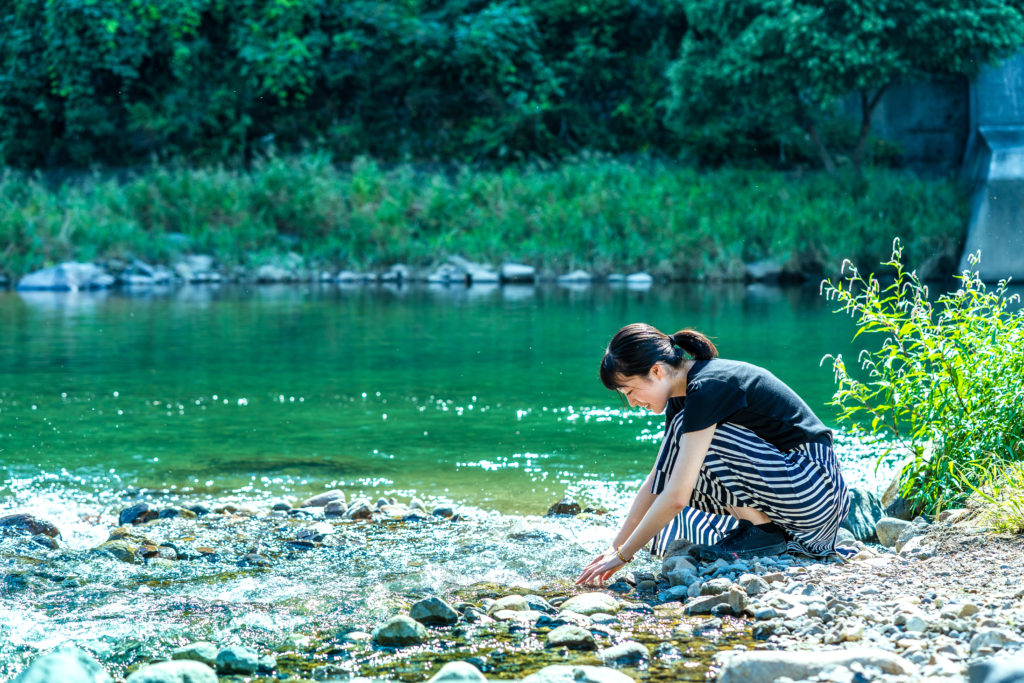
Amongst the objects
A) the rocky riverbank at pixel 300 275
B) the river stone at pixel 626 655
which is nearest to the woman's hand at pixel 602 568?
the river stone at pixel 626 655

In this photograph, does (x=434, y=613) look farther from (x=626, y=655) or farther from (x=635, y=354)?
(x=635, y=354)

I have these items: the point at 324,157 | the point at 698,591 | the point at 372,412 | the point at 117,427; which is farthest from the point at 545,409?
the point at 324,157

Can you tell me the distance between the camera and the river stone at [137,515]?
588 centimetres

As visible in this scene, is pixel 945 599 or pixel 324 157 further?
pixel 324 157

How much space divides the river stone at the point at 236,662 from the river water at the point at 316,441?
0.82 feet

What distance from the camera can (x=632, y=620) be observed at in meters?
4.09

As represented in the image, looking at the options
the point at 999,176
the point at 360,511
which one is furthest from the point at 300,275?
the point at 360,511

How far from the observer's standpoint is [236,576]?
481 centimetres

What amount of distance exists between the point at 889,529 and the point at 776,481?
3.02 feet

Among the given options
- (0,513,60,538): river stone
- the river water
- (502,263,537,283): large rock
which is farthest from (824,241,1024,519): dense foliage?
(502,263,537,283): large rock

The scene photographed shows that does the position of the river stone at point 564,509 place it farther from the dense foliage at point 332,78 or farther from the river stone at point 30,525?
the dense foliage at point 332,78

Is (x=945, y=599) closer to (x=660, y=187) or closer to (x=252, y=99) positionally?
(x=660, y=187)

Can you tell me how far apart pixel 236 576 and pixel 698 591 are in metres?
1.95

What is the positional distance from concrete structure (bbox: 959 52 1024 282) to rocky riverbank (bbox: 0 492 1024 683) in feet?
51.0
